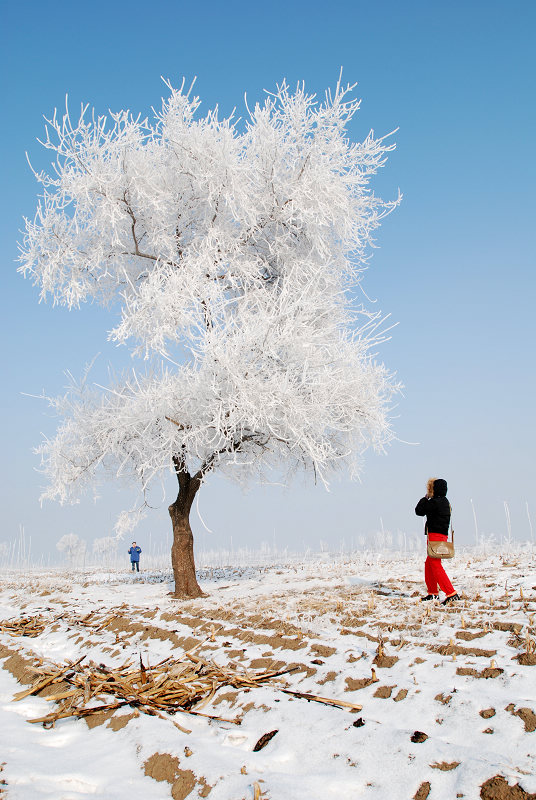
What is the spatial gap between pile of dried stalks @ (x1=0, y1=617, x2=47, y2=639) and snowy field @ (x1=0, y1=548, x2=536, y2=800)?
0.79 m

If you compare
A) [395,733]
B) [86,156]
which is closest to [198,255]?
[86,156]

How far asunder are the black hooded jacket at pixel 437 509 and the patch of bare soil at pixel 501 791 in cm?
562

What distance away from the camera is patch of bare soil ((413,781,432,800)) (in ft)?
8.29

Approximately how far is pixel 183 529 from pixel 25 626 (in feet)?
13.0

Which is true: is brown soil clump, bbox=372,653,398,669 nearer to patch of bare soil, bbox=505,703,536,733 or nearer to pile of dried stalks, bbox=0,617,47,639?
patch of bare soil, bbox=505,703,536,733

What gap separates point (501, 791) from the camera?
7.90ft

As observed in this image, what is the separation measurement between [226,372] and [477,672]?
583 cm

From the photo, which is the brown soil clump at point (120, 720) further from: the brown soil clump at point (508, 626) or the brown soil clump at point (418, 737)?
the brown soil clump at point (508, 626)

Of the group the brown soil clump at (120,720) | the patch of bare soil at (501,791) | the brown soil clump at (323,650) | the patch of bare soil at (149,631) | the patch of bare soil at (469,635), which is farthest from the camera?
the patch of bare soil at (149,631)

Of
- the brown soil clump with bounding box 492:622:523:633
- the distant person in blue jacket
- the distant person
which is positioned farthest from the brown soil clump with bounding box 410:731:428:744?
the distant person in blue jacket

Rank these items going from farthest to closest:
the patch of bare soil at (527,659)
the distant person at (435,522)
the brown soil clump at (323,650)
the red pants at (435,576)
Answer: the distant person at (435,522) → the red pants at (435,576) → the brown soil clump at (323,650) → the patch of bare soil at (527,659)

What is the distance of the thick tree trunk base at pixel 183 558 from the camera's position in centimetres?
1084

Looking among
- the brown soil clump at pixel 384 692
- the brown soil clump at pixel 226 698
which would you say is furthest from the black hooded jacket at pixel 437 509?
the brown soil clump at pixel 226 698

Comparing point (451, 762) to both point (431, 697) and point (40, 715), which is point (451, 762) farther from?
point (40, 715)
